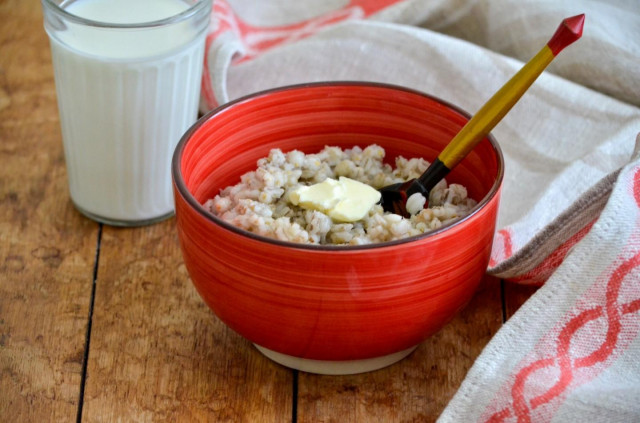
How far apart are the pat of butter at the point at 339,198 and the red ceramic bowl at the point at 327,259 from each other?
0.13 metres

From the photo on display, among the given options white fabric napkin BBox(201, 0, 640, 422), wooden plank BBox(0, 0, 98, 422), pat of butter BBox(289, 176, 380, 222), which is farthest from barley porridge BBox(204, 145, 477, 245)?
wooden plank BBox(0, 0, 98, 422)

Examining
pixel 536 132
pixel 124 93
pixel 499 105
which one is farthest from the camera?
pixel 536 132

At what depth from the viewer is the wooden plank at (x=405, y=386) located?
40.8 inches

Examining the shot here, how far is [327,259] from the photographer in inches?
36.0

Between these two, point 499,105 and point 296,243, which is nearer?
point 296,243

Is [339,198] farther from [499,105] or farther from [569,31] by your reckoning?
[569,31]

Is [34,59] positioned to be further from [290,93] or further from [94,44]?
[290,93]

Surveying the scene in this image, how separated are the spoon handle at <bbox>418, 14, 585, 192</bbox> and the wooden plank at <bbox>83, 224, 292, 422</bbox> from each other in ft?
1.03

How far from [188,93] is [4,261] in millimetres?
358

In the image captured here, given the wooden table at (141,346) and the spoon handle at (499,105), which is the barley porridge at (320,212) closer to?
the spoon handle at (499,105)

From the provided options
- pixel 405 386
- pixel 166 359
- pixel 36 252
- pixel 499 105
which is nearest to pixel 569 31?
pixel 499 105

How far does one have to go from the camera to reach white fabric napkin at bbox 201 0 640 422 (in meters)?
0.96

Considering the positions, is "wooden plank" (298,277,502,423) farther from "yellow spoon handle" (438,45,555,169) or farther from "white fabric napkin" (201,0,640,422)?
"yellow spoon handle" (438,45,555,169)

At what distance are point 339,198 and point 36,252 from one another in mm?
494
